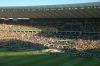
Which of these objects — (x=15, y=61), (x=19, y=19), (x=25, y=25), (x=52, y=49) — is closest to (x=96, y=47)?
(x=52, y=49)

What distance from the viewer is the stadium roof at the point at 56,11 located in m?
40.6

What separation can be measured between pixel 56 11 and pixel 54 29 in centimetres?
→ 378

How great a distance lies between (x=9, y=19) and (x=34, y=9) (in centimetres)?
1021

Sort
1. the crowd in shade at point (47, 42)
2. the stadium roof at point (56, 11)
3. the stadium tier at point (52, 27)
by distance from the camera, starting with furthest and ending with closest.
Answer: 1. the stadium tier at point (52, 27)
2. the stadium roof at point (56, 11)
3. the crowd in shade at point (47, 42)

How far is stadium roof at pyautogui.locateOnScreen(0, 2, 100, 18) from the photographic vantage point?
4056cm

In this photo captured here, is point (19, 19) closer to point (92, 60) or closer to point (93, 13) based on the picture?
point (93, 13)

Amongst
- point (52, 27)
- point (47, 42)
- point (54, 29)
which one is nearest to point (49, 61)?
point (47, 42)

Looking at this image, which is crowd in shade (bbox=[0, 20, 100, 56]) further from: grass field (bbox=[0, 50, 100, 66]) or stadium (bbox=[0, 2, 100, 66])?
grass field (bbox=[0, 50, 100, 66])

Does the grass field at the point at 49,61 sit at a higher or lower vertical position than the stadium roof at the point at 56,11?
lower

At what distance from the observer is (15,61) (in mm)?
29422

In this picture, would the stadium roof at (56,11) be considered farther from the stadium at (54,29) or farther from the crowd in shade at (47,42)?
the crowd in shade at (47,42)

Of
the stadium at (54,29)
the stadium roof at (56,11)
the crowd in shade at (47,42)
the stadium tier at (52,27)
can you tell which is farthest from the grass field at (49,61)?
the stadium roof at (56,11)

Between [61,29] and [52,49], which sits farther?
[61,29]

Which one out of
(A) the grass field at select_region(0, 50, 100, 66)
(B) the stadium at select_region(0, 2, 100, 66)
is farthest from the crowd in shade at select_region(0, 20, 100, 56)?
(A) the grass field at select_region(0, 50, 100, 66)
